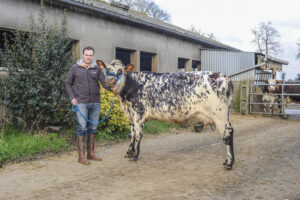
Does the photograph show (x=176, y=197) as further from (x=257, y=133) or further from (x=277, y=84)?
(x=277, y=84)

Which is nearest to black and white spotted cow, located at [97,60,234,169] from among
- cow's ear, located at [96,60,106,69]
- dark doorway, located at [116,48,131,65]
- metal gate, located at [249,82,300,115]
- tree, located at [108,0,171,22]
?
cow's ear, located at [96,60,106,69]

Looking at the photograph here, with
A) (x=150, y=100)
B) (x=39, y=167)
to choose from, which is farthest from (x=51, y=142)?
(x=150, y=100)

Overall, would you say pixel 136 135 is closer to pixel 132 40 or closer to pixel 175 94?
pixel 175 94

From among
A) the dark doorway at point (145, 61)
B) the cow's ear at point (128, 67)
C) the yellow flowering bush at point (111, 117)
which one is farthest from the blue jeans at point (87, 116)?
the dark doorway at point (145, 61)

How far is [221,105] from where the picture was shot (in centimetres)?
544

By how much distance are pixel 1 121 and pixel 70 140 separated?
164cm

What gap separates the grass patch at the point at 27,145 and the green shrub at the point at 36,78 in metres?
0.49

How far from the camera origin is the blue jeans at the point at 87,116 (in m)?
5.72

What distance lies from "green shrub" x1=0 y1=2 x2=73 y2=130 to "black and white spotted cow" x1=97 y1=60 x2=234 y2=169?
5.92 feet

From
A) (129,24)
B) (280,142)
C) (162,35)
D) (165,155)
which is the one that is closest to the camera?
(165,155)

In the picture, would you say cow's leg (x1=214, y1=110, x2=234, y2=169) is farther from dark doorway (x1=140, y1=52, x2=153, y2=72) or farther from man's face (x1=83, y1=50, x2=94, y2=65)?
dark doorway (x1=140, y1=52, x2=153, y2=72)

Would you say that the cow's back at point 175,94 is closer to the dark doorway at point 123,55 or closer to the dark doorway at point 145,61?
the dark doorway at point 123,55

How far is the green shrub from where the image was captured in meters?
6.92

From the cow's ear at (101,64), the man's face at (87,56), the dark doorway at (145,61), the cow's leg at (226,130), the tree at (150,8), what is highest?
the tree at (150,8)
